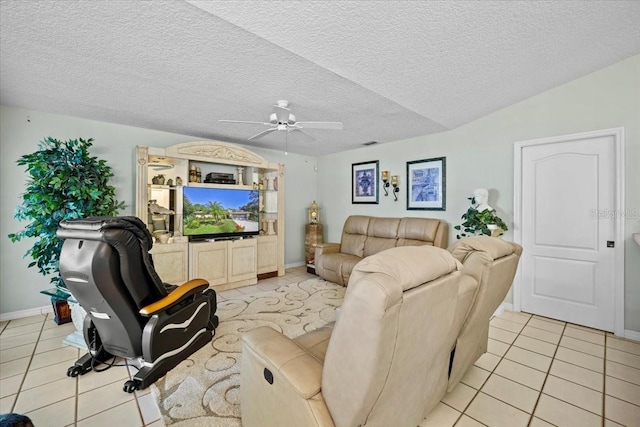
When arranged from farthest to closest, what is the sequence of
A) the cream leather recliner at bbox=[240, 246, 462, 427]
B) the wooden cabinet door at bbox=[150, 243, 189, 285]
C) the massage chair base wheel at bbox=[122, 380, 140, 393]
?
the wooden cabinet door at bbox=[150, 243, 189, 285]
the massage chair base wheel at bbox=[122, 380, 140, 393]
the cream leather recliner at bbox=[240, 246, 462, 427]

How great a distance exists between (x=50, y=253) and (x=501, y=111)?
215 inches

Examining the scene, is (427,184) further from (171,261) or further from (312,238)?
(171,261)

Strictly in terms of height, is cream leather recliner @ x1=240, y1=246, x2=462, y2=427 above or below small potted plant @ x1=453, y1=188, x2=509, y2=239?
below

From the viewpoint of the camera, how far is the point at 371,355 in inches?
33.0

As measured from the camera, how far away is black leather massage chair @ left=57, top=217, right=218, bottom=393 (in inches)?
68.3

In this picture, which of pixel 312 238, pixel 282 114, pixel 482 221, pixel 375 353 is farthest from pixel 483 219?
pixel 312 238

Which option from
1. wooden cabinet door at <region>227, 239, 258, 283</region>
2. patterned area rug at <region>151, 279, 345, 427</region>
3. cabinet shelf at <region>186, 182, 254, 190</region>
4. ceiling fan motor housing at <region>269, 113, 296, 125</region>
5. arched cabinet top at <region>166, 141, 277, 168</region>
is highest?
ceiling fan motor housing at <region>269, 113, 296, 125</region>

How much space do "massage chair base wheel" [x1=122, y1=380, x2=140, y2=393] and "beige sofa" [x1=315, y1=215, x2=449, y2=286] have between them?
9.36 feet

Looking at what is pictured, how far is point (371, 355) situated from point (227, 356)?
6.26 feet

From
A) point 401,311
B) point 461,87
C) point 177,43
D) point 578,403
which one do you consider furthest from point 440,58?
point 578,403

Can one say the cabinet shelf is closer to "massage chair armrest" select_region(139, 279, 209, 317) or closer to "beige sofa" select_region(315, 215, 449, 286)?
"beige sofa" select_region(315, 215, 449, 286)

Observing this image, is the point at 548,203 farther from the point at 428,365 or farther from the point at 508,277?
the point at 428,365

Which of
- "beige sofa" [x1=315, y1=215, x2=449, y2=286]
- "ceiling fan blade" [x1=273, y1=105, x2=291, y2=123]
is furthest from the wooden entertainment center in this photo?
"ceiling fan blade" [x1=273, y1=105, x2=291, y2=123]

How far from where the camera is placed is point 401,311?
888 mm
